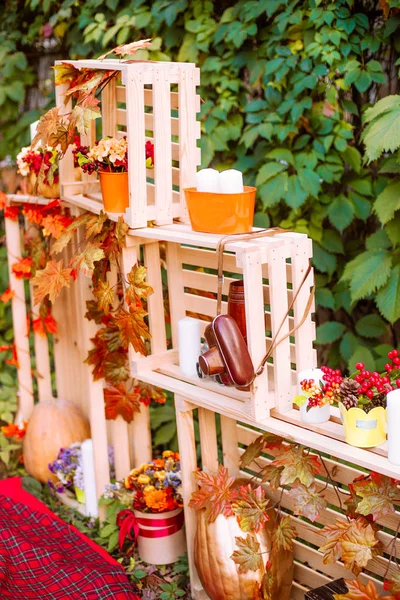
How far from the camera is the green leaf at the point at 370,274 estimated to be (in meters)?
2.76

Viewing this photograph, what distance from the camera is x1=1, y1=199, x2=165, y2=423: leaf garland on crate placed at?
2430mm

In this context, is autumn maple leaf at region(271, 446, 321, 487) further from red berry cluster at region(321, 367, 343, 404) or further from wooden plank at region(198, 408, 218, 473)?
wooden plank at region(198, 408, 218, 473)

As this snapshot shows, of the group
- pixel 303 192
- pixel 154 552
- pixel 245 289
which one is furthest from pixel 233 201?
pixel 154 552

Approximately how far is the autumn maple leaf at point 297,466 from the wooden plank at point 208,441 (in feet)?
1.44

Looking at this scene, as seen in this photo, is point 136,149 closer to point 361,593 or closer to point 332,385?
point 332,385

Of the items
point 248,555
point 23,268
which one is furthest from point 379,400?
point 23,268

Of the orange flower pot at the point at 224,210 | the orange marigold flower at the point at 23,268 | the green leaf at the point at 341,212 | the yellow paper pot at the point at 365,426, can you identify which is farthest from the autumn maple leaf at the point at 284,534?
the orange marigold flower at the point at 23,268

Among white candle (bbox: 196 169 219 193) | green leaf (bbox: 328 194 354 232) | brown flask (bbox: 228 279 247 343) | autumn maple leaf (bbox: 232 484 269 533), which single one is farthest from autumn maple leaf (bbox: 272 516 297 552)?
green leaf (bbox: 328 194 354 232)

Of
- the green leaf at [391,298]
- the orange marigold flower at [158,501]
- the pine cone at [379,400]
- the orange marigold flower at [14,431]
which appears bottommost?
the orange marigold flower at [14,431]

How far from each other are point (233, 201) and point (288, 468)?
71cm

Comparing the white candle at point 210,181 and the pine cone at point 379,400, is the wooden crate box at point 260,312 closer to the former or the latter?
the white candle at point 210,181

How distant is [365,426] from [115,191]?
1.08m

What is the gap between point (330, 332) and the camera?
3246 millimetres

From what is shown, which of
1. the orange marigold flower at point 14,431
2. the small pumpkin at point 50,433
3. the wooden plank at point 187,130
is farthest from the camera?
the orange marigold flower at point 14,431
